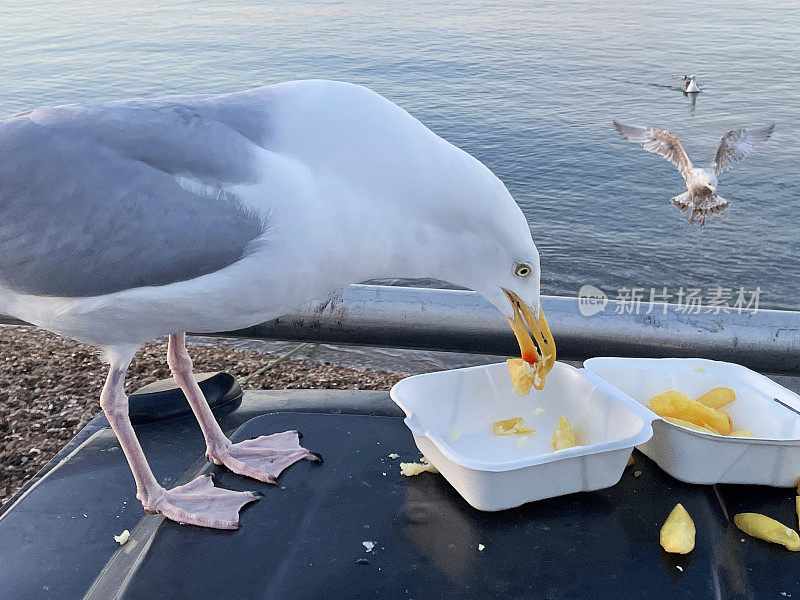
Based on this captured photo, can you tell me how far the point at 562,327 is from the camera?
9.21 feet

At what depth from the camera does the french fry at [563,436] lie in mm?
2227

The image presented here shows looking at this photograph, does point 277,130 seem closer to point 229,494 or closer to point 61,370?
point 229,494

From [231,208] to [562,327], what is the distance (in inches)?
49.6

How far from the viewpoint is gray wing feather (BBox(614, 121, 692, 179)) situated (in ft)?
21.0

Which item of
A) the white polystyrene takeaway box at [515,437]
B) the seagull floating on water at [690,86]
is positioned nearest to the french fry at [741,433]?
the white polystyrene takeaway box at [515,437]

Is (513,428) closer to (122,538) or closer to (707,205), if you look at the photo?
(122,538)

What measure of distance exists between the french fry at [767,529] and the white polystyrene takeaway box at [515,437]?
288 mm

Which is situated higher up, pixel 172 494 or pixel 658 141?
pixel 172 494

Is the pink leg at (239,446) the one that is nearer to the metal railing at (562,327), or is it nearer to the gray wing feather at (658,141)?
the metal railing at (562,327)

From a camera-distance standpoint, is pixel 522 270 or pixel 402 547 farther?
pixel 522 270

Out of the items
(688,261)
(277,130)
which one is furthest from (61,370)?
(688,261)

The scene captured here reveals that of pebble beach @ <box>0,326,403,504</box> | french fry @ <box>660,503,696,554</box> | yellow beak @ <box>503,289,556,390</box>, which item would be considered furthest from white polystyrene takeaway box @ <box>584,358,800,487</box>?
pebble beach @ <box>0,326,403,504</box>

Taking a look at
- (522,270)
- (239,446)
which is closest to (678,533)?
(522,270)

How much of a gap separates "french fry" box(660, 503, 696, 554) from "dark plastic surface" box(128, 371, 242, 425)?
1464 millimetres
